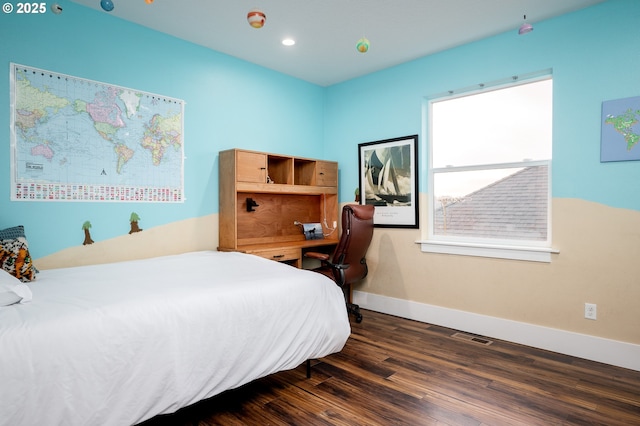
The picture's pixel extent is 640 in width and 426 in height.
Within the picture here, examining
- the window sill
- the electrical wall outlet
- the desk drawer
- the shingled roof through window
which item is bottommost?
the electrical wall outlet

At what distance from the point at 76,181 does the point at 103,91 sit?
756 mm

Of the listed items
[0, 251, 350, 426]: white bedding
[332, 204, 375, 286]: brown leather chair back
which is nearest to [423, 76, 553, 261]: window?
[332, 204, 375, 286]: brown leather chair back

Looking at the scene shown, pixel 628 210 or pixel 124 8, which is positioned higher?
pixel 124 8

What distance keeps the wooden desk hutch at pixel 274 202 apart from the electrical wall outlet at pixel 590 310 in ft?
7.82

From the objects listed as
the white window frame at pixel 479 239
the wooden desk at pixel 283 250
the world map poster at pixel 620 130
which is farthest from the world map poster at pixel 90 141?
the world map poster at pixel 620 130

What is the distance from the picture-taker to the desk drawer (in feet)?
11.6

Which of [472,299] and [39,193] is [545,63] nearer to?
[472,299]

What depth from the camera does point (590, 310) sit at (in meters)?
2.94

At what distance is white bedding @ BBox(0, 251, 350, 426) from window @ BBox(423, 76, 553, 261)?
180 cm

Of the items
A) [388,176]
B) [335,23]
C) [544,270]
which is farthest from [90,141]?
[544,270]

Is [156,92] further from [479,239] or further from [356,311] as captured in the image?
[479,239]

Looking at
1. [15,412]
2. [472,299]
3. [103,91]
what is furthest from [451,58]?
[15,412]

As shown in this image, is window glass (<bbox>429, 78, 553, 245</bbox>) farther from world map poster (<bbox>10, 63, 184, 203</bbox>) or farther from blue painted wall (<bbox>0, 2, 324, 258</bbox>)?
world map poster (<bbox>10, 63, 184, 203</bbox>)

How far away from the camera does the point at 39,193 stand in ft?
8.89
